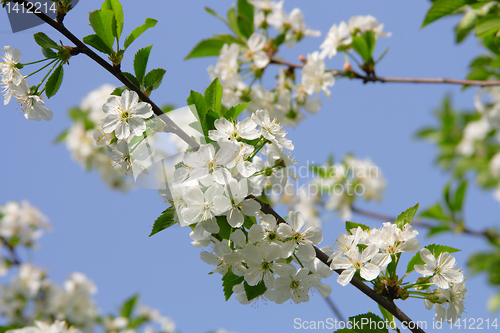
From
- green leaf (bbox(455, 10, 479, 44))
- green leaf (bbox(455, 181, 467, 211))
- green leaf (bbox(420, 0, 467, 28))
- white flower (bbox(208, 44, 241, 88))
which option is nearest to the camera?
green leaf (bbox(420, 0, 467, 28))

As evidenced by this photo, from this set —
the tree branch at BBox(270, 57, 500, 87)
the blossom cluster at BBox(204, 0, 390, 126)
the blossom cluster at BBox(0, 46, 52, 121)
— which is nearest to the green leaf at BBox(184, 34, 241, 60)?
the blossom cluster at BBox(204, 0, 390, 126)

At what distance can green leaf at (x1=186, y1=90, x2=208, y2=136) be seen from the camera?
4.80 feet

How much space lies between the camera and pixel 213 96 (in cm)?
156

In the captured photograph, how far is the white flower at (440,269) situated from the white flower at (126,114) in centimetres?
129

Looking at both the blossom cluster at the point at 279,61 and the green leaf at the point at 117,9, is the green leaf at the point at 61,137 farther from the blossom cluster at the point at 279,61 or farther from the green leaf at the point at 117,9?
the green leaf at the point at 117,9

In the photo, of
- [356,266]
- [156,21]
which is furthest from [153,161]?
[356,266]

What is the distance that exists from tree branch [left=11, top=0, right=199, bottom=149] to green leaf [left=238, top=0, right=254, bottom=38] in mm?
1908

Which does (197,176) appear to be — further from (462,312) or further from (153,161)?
(462,312)

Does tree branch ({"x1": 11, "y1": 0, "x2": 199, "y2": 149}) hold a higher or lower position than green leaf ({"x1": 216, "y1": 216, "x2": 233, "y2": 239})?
higher

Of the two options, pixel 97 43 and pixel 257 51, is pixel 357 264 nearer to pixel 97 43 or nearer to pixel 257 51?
pixel 97 43

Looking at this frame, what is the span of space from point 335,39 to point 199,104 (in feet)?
6.48

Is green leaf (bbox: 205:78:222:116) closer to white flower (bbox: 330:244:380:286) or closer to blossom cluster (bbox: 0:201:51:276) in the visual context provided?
white flower (bbox: 330:244:380:286)

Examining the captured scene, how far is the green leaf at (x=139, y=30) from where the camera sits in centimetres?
151

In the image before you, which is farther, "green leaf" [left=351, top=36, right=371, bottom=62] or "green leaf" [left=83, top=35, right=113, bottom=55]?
"green leaf" [left=351, top=36, right=371, bottom=62]
